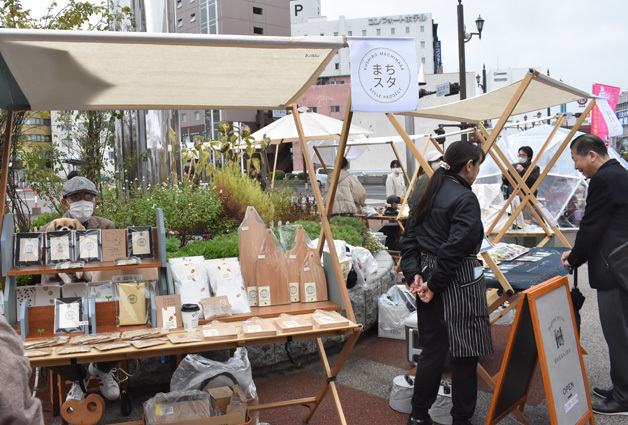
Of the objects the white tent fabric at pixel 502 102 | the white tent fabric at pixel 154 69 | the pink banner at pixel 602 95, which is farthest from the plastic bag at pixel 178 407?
the pink banner at pixel 602 95

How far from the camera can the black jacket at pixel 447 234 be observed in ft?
11.0

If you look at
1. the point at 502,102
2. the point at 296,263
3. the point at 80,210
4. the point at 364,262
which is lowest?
the point at 364,262

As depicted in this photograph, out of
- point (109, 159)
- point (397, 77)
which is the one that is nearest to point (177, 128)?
point (109, 159)

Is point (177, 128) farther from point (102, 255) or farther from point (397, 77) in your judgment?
point (397, 77)

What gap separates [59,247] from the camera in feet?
11.7

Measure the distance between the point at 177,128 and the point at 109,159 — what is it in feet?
3.93

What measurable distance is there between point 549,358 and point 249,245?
223 centimetres

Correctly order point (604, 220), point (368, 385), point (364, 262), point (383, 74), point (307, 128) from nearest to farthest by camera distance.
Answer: point (383, 74) → point (604, 220) → point (368, 385) → point (364, 262) → point (307, 128)

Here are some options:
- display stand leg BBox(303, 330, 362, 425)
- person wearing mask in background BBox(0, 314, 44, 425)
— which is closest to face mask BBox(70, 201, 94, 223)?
display stand leg BBox(303, 330, 362, 425)

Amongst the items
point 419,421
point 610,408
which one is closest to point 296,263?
point 419,421

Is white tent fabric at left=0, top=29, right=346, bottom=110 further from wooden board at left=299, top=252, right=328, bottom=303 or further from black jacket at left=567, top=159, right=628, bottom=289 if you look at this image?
Answer: black jacket at left=567, top=159, right=628, bottom=289

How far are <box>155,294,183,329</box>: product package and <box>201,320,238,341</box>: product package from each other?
0.68ft

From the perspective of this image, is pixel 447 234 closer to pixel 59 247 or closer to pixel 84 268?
pixel 84 268

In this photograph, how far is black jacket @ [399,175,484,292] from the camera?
132 inches
